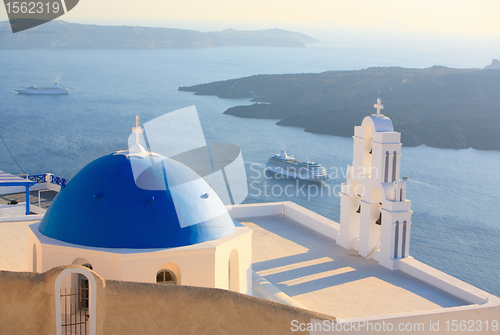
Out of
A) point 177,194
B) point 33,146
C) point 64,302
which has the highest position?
point 177,194

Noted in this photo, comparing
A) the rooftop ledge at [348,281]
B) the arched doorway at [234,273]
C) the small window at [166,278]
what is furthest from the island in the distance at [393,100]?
the small window at [166,278]

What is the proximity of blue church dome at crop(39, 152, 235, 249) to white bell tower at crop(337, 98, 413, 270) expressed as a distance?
441 centimetres

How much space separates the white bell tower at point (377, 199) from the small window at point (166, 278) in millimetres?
5504

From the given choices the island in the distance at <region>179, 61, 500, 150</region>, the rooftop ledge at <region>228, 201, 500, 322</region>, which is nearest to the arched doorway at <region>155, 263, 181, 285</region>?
the rooftop ledge at <region>228, 201, 500, 322</region>

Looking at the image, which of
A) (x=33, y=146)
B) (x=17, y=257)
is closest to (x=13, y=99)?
(x=33, y=146)

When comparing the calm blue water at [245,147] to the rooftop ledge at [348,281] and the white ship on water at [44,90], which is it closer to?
the white ship on water at [44,90]

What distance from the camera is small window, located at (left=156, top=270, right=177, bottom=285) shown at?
900 centimetres

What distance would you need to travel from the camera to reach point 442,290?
37.4 ft

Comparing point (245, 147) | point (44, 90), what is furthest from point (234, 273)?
point (44, 90)

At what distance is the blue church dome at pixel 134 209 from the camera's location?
8859 mm

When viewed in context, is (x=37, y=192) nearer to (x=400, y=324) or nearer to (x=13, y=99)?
(x=400, y=324)

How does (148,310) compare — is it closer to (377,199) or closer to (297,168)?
(377,199)

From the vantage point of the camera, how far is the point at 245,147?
6931cm

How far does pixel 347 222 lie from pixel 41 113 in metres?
82.4
